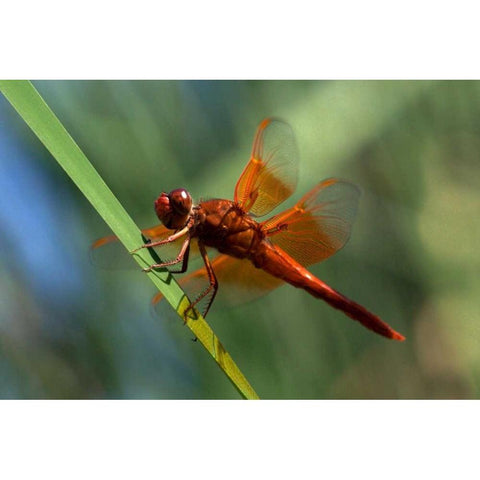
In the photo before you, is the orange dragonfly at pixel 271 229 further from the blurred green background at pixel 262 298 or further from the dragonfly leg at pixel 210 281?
the blurred green background at pixel 262 298

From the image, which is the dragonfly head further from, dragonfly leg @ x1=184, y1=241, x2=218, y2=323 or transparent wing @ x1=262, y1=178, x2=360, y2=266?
transparent wing @ x1=262, y1=178, x2=360, y2=266

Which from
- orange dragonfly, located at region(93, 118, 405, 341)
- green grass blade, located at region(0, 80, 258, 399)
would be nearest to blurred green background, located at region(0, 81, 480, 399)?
orange dragonfly, located at region(93, 118, 405, 341)

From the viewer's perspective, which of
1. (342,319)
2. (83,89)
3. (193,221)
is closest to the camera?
(193,221)

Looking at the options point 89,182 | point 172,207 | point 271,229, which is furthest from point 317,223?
point 89,182

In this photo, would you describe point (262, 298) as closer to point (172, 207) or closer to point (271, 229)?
point (271, 229)

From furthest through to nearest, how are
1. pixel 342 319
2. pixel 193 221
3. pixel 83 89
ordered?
pixel 83 89, pixel 342 319, pixel 193 221
